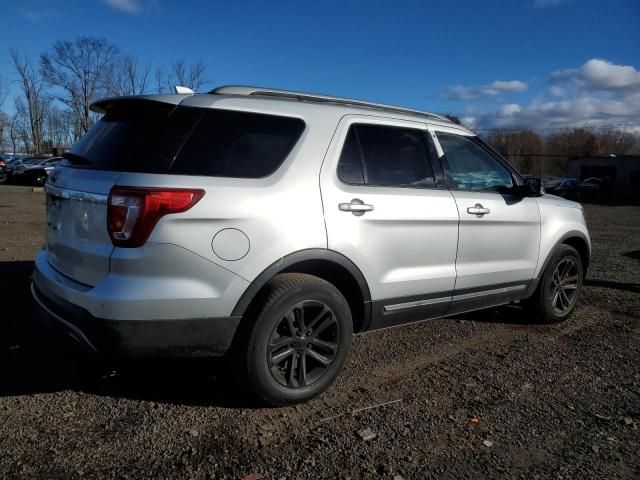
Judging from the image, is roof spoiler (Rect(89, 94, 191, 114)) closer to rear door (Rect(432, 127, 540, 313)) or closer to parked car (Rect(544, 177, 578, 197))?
rear door (Rect(432, 127, 540, 313))

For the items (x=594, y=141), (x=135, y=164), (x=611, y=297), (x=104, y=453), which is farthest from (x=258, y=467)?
(x=594, y=141)

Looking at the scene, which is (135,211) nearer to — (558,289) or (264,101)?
(264,101)

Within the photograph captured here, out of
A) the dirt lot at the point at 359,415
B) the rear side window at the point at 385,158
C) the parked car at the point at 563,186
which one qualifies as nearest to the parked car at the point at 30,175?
the dirt lot at the point at 359,415

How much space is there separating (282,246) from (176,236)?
611mm

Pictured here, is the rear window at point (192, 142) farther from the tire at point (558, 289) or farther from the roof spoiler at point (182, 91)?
the tire at point (558, 289)

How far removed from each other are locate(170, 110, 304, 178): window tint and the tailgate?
42cm

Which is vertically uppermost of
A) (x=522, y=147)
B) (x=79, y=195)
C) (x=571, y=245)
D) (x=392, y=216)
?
(x=522, y=147)

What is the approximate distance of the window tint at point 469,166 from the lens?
4137mm

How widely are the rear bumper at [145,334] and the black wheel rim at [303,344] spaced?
32cm

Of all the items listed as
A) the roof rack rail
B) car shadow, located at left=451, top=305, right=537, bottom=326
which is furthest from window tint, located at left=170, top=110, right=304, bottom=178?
car shadow, located at left=451, top=305, right=537, bottom=326

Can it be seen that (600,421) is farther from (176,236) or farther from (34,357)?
(34,357)

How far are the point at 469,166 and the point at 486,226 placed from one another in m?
0.53

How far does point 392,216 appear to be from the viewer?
3506 millimetres

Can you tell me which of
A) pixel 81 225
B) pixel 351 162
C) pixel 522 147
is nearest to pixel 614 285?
pixel 351 162
